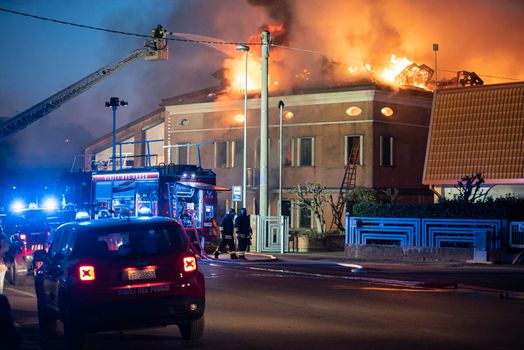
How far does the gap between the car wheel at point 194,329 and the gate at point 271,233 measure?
63.2 ft

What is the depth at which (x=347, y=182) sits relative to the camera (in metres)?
41.7

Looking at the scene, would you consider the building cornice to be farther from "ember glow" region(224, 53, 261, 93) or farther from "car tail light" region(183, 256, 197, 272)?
"car tail light" region(183, 256, 197, 272)

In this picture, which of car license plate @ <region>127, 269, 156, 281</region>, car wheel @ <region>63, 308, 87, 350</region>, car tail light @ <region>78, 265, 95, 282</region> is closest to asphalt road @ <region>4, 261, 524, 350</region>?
car wheel @ <region>63, 308, 87, 350</region>

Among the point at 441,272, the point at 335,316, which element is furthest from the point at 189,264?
the point at 441,272

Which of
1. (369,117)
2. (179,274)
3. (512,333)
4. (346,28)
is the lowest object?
(512,333)

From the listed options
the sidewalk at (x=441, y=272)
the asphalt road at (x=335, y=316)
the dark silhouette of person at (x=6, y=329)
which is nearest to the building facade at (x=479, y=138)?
the sidewalk at (x=441, y=272)

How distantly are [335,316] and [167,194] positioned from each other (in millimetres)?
18074

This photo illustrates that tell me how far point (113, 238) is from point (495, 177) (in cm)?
2273

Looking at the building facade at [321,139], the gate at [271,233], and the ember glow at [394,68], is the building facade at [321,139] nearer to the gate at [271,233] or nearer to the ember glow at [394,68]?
the ember glow at [394,68]

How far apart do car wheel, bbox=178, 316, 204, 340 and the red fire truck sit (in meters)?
18.9

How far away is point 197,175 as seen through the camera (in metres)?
30.9

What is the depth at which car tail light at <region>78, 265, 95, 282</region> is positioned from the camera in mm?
9883

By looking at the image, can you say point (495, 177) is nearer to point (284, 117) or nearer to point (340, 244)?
point (340, 244)

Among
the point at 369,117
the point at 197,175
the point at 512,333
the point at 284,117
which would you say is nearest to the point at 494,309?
the point at 512,333
